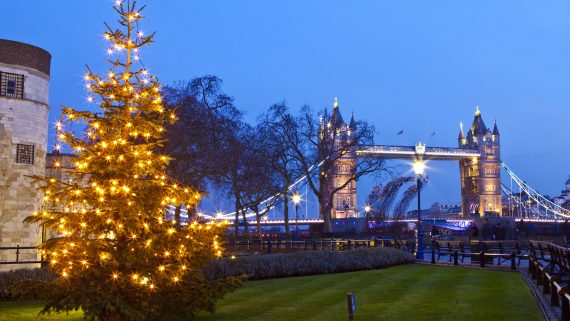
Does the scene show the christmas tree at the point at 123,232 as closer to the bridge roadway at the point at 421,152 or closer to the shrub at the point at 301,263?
the shrub at the point at 301,263

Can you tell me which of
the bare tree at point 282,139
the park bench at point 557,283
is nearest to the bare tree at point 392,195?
the bare tree at point 282,139

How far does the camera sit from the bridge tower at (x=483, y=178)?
455 ft

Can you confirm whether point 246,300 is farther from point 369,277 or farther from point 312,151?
point 312,151

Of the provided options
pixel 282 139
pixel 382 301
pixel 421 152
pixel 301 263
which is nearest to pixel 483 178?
pixel 421 152

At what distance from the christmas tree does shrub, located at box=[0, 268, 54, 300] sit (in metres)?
6.02

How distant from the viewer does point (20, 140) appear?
2880 centimetres

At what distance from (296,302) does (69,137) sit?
265 inches

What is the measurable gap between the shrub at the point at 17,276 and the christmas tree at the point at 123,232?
6.02 m

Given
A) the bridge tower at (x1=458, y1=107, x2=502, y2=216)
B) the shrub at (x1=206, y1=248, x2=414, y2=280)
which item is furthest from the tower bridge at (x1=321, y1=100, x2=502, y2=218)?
the shrub at (x1=206, y1=248, x2=414, y2=280)

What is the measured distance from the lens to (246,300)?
15.2m

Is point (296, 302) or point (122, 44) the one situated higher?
point (122, 44)

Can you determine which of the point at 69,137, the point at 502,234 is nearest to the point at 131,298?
the point at 69,137

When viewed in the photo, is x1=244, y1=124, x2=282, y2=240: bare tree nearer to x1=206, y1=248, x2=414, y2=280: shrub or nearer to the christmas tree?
x1=206, y1=248, x2=414, y2=280: shrub

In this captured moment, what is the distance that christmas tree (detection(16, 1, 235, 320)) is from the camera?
34.2 feet
